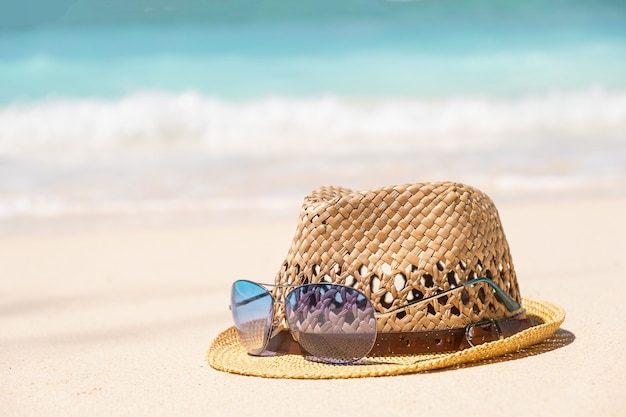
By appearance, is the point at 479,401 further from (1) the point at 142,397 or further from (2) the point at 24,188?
(2) the point at 24,188

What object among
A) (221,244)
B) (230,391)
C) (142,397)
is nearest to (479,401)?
(230,391)

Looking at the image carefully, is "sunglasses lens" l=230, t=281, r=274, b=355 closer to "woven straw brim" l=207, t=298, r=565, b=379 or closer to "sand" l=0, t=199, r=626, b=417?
"woven straw brim" l=207, t=298, r=565, b=379

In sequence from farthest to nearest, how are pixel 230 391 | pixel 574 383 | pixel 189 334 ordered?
1. pixel 189 334
2. pixel 230 391
3. pixel 574 383

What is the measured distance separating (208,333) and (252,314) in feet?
2.91

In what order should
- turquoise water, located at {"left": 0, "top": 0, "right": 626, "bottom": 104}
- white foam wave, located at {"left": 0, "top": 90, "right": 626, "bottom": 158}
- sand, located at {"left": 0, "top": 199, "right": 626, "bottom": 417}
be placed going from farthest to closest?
1. turquoise water, located at {"left": 0, "top": 0, "right": 626, "bottom": 104}
2. white foam wave, located at {"left": 0, "top": 90, "right": 626, "bottom": 158}
3. sand, located at {"left": 0, "top": 199, "right": 626, "bottom": 417}

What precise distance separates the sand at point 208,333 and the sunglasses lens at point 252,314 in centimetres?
17

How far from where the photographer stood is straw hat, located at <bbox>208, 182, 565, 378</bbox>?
2.77m

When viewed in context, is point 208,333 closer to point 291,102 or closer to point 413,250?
point 413,250

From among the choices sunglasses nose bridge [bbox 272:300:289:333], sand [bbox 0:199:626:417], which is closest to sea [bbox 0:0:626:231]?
sand [bbox 0:199:626:417]

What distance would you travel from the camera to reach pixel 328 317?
279cm

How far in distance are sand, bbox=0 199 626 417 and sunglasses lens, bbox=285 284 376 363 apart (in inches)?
5.3

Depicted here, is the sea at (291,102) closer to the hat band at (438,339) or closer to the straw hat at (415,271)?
the straw hat at (415,271)

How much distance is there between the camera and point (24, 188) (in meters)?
10.8

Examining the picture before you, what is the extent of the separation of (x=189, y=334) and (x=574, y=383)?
184 centimetres
